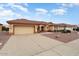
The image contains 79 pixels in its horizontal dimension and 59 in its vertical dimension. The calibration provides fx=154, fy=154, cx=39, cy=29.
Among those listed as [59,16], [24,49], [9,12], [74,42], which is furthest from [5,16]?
[74,42]

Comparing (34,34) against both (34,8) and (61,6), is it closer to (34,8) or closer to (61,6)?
(34,8)

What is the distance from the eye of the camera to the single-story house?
7.43m

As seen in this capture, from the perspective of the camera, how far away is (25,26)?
7.76 metres

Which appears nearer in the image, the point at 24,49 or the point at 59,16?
the point at 24,49

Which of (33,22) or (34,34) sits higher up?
(33,22)

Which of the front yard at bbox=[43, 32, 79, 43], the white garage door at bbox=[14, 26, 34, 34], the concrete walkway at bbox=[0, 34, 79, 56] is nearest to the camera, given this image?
the concrete walkway at bbox=[0, 34, 79, 56]

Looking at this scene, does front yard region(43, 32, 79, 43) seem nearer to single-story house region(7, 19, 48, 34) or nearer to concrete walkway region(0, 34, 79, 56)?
concrete walkway region(0, 34, 79, 56)

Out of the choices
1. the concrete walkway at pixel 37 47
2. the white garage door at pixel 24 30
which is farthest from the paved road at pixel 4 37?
the white garage door at pixel 24 30

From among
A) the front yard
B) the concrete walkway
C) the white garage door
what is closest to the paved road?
the concrete walkway

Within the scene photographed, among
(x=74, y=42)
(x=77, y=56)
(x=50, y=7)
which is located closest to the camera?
(x=77, y=56)

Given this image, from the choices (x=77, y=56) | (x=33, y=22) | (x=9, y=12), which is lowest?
(x=77, y=56)

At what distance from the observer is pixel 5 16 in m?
7.30

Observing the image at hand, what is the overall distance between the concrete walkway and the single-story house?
273 millimetres

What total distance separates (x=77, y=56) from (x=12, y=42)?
311 centimetres
